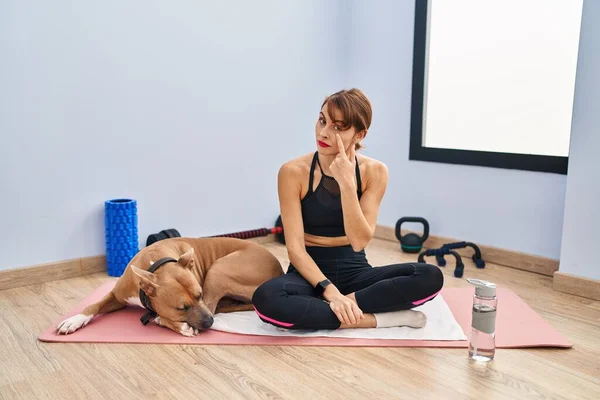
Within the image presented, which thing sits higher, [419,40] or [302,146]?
[419,40]

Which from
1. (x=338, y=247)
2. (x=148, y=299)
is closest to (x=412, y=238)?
(x=338, y=247)

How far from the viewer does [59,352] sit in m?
1.97

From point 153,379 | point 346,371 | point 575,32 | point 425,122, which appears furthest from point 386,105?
point 153,379

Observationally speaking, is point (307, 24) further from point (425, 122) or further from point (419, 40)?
point (425, 122)

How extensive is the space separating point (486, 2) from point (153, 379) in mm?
2828

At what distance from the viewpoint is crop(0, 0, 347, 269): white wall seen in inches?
107

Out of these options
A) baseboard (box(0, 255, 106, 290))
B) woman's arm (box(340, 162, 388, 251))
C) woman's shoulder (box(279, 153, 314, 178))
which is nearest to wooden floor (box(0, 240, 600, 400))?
woman's arm (box(340, 162, 388, 251))

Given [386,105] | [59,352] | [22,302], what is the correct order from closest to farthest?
1. [59,352]
2. [22,302]
3. [386,105]

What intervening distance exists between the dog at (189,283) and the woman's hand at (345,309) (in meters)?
0.40

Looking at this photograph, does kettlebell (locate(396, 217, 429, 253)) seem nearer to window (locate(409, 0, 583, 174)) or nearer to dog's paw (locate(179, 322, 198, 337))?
window (locate(409, 0, 583, 174))

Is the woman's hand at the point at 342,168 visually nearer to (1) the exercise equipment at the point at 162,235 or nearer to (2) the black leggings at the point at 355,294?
(2) the black leggings at the point at 355,294

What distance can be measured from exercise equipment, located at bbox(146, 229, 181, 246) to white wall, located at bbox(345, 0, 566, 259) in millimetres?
1549

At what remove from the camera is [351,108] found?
2020 millimetres

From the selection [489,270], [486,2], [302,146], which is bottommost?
[489,270]
